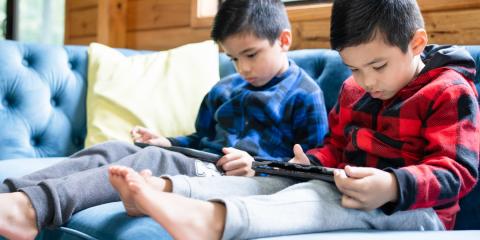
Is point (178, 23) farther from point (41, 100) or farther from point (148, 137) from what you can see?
point (148, 137)

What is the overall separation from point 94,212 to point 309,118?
0.58 metres

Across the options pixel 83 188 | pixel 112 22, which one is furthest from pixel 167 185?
pixel 112 22

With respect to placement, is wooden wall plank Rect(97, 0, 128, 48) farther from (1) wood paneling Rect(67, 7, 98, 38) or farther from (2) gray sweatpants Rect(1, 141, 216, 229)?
(2) gray sweatpants Rect(1, 141, 216, 229)

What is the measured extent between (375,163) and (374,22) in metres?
0.26

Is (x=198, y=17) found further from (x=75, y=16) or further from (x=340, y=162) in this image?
(x=340, y=162)

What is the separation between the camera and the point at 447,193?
0.90m

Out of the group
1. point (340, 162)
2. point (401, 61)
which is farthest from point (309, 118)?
point (401, 61)

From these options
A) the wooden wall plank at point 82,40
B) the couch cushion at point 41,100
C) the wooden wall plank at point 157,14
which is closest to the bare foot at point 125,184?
the couch cushion at point 41,100

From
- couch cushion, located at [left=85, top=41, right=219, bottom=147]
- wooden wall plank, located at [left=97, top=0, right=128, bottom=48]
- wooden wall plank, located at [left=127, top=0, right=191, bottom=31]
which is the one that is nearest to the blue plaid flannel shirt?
couch cushion, located at [left=85, top=41, right=219, bottom=147]

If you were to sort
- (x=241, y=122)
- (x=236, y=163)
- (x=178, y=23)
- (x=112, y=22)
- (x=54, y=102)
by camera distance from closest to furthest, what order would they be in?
(x=236, y=163), (x=241, y=122), (x=54, y=102), (x=178, y=23), (x=112, y=22)

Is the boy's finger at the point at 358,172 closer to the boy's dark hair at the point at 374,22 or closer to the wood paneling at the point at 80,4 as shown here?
the boy's dark hair at the point at 374,22

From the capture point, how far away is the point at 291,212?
837 mm

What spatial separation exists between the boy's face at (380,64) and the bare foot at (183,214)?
414 mm

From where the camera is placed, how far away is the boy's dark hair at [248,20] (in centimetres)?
143
